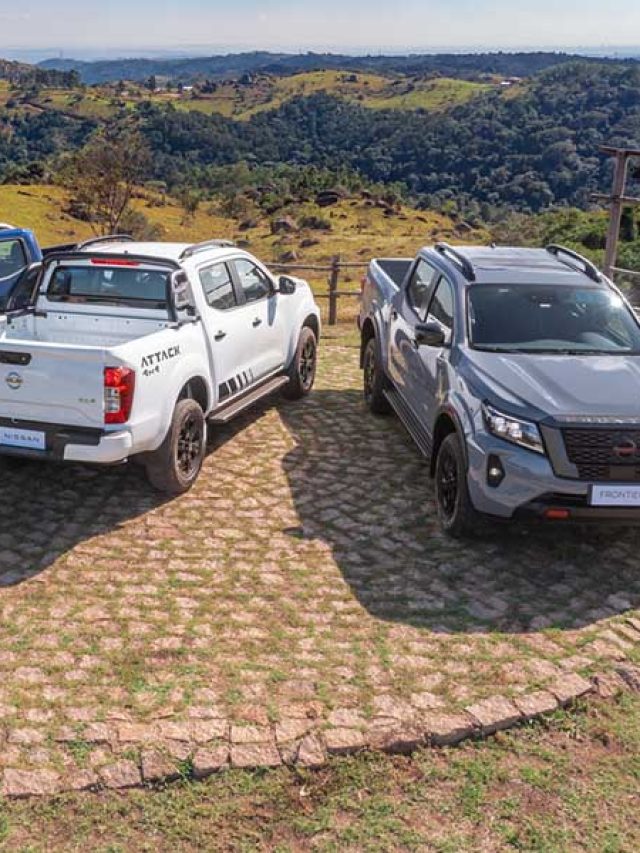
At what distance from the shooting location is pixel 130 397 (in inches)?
224

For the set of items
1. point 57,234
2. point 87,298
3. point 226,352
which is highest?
point 87,298

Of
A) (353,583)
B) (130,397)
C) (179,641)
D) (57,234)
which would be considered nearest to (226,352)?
(130,397)

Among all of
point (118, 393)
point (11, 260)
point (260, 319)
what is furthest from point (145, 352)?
point (11, 260)

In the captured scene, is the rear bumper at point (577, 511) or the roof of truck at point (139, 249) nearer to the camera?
the rear bumper at point (577, 511)

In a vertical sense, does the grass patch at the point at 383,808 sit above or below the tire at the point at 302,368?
below

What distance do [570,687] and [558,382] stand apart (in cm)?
213

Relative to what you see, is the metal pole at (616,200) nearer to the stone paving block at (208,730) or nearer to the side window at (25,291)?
the side window at (25,291)

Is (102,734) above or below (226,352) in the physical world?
below

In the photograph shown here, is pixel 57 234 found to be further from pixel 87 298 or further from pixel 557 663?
pixel 557 663

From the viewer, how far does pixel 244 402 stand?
779 centimetres

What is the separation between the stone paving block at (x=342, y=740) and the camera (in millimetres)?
3869

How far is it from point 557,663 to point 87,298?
480cm

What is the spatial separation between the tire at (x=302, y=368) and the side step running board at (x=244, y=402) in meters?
0.19

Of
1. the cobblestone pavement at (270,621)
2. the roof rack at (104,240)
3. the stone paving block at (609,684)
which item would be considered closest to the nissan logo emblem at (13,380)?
the cobblestone pavement at (270,621)
